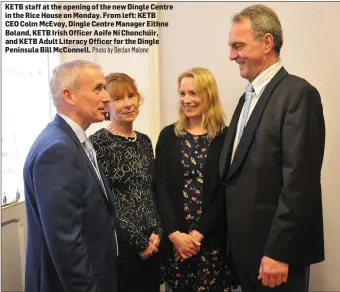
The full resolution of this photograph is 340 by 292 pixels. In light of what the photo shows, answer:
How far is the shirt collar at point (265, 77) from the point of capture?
49.3 inches

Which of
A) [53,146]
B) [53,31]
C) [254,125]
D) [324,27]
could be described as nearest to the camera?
[53,146]

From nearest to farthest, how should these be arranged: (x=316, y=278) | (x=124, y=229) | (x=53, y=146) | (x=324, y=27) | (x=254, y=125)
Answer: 1. (x=53, y=146)
2. (x=254, y=125)
3. (x=124, y=229)
4. (x=324, y=27)
5. (x=316, y=278)

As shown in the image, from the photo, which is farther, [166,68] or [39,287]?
[166,68]

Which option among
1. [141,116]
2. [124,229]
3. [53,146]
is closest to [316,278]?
[124,229]

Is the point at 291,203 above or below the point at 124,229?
above

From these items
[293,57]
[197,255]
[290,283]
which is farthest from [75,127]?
[293,57]

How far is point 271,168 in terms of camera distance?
3.86ft

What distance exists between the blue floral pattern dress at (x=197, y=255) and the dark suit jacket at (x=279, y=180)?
24 centimetres

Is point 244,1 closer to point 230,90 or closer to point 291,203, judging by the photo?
point 230,90

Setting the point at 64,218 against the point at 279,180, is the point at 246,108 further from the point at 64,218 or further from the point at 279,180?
the point at 64,218

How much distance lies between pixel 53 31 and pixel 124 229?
40.8 inches

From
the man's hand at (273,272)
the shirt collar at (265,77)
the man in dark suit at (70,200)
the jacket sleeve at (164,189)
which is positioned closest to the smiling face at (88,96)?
the man in dark suit at (70,200)

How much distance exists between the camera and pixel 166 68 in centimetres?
201

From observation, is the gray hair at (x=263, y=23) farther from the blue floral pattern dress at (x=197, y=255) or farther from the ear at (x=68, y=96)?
the ear at (x=68, y=96)
